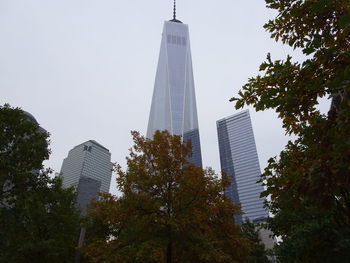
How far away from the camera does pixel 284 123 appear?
542 cm

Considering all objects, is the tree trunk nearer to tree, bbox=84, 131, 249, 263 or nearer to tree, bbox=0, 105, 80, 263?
tree, bbox=84, 131, 249, 263

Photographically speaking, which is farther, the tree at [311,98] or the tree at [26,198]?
the tree at [26,198]

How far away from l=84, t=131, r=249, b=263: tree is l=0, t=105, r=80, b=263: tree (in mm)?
3919

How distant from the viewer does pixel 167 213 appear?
12930 millimetres

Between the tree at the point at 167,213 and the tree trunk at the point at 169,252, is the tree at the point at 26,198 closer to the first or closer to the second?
the tree at the point at 167,213

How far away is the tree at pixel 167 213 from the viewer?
11883mm

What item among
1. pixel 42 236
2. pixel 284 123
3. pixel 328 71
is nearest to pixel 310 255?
pixel 284 123

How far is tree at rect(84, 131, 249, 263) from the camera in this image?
11.9 m

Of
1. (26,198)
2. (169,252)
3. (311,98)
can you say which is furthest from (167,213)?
(311,98)

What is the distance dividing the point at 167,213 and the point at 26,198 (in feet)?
23.6

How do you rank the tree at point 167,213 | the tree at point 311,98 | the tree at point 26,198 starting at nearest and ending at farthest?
the tree at point 311,98, the tree at point 167,213, the tree at point 26,198

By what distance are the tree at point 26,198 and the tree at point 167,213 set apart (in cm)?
392

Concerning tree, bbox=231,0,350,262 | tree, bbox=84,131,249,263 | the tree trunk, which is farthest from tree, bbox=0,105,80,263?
tree, bbox=231,0,350,262

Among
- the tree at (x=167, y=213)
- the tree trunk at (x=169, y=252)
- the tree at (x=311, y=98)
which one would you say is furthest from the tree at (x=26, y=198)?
the tree at (x=311, y=98)
